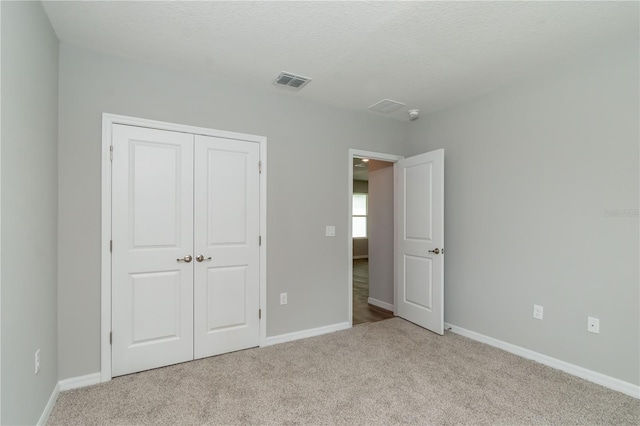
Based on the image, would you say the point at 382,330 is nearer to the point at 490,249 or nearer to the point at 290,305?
the point at 290,305

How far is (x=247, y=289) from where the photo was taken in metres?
3.13

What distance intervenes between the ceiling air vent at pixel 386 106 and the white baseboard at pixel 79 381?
3.60 m

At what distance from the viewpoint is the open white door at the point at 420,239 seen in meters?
3.49

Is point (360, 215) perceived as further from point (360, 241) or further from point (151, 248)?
point (151, 248)

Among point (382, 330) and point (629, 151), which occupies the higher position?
point (629, 151)

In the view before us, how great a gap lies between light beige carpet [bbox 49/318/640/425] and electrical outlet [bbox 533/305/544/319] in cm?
42

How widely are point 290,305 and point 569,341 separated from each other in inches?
97.7

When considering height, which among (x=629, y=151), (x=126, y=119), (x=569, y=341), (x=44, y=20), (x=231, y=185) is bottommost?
(x=569, y=341)

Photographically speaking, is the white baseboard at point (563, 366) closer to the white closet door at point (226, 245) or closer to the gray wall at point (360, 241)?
the white closet door at point (226, 245)

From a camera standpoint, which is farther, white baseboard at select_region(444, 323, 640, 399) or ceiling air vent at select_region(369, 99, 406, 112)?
ceiling air vent at select_region(369, 99, 406, 112)

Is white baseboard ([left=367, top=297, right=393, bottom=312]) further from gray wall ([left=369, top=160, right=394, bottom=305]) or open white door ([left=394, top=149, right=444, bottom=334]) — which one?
open white door ([left=394, top=149, right=444, bottom=334])

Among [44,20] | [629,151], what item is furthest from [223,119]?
[629,151]

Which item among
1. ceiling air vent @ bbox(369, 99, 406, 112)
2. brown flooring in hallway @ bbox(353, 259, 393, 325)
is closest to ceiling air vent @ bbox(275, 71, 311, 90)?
ceiling air vent @ bbox(369, 99, 406, 112)

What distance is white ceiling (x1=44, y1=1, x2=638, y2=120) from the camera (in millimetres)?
2002
